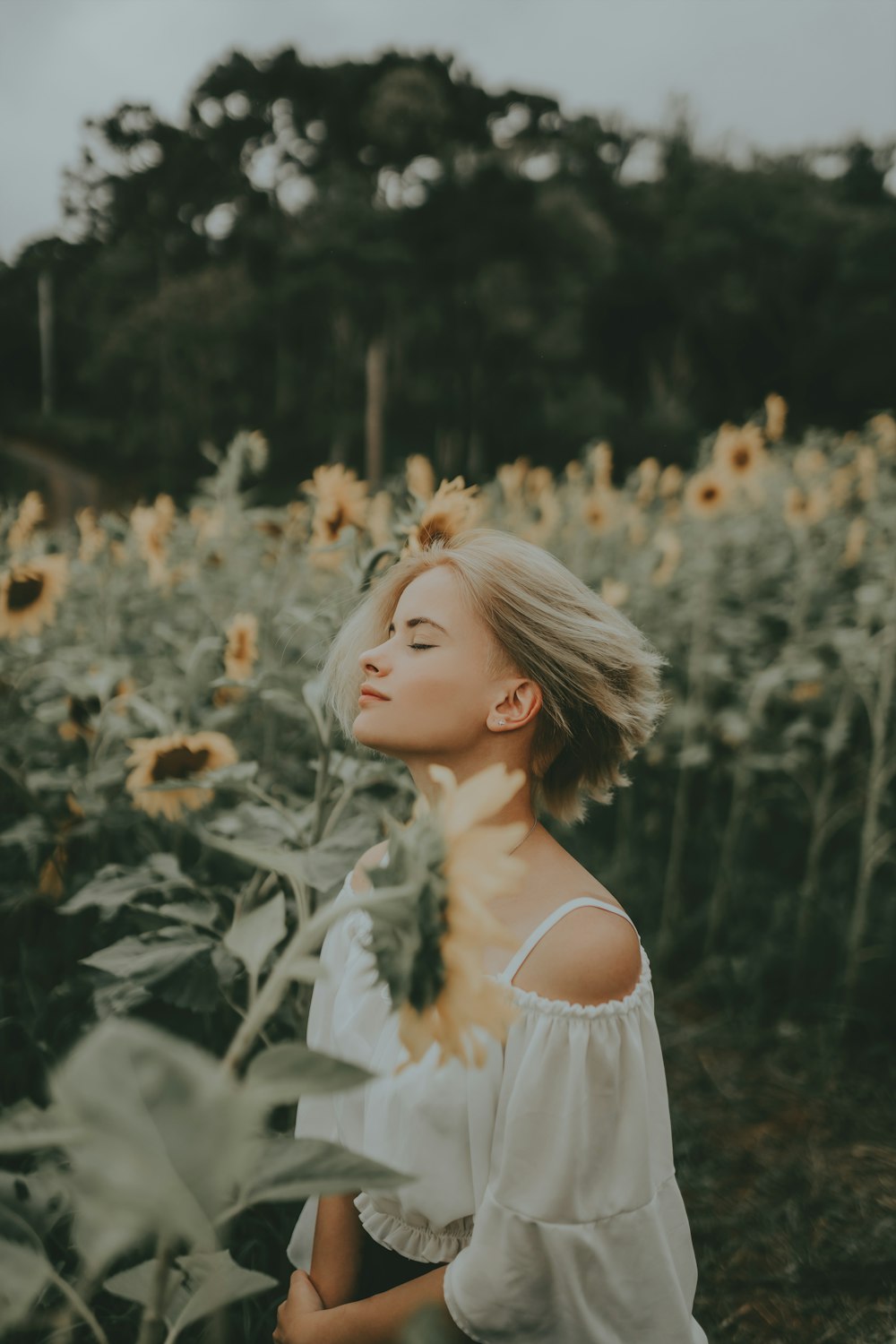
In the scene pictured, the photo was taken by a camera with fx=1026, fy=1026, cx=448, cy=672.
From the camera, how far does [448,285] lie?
18.2 meters

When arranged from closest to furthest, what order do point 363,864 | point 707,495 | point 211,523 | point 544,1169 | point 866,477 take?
point 544,1169
point 363,864
point 211,523
point 707,495
point 866,477

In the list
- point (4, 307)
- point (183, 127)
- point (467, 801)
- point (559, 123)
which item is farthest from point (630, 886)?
point (559, 123)

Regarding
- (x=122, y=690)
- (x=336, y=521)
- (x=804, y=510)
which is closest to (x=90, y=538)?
(x=122, y=690)

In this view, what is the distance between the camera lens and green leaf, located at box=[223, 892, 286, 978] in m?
0.62

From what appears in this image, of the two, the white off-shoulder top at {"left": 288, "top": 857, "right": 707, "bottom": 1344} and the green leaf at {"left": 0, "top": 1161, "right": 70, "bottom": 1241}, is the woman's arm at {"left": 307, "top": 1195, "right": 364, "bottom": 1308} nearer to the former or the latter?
the white off-shoulder top at {"left": 288, "top": 857, "right": 707, "bottom": 1344}

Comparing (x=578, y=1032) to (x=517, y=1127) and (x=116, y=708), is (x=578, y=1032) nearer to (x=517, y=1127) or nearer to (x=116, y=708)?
(x=517, y=1127)

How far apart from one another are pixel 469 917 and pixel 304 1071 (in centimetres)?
11

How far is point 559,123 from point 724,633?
20.9m

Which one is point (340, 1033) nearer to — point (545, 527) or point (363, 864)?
point (363, 864)

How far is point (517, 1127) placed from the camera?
1004 mm

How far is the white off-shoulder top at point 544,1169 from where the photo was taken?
1.00m

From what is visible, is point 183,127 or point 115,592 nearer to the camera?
point 115,592

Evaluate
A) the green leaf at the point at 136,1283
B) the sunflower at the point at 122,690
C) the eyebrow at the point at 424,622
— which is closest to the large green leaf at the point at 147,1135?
the green leaf at the point at 136,1283

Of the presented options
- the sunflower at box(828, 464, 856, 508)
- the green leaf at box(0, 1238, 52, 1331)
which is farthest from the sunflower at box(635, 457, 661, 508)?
the green leaf at box(0, 1238, 52, 1331)
